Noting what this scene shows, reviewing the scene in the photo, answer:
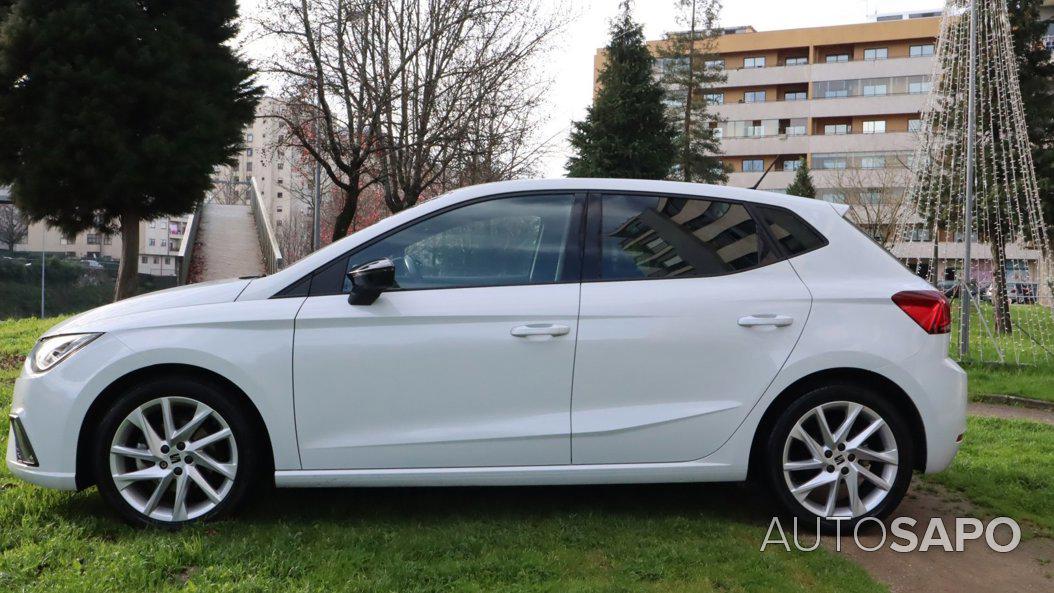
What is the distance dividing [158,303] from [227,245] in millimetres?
21708

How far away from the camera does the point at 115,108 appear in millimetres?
12664

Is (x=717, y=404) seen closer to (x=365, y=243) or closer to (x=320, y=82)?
(x=365, y=243)

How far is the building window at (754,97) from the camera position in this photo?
6519cm

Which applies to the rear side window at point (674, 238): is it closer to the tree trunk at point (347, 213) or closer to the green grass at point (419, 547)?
the green grass at point (419, 547)

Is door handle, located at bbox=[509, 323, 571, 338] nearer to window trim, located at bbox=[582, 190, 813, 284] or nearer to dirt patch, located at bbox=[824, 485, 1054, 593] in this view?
window trim, located at bbox=[582, 190, 813, 284]

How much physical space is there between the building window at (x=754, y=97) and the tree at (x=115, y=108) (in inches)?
2221

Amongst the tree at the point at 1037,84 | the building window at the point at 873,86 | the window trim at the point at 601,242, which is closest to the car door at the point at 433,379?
the window trim at the point at 601,242

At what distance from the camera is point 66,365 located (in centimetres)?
367

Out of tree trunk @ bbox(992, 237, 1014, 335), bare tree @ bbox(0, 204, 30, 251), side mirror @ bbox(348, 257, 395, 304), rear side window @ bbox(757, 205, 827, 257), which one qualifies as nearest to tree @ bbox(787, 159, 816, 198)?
tree trunk @ bbox(992, 237, 1014, 335)

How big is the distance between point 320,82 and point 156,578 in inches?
558

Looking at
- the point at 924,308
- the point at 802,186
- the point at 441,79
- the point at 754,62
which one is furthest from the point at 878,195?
the point at 924,308

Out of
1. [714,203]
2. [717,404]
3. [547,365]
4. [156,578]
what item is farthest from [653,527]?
[156,578]

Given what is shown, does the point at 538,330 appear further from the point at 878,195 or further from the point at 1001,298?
the point at 878,195

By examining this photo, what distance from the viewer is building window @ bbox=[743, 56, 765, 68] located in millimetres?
65150
